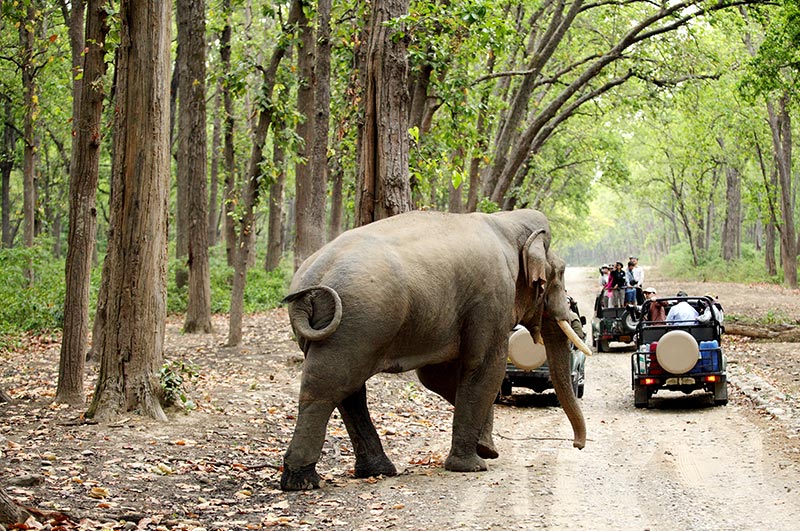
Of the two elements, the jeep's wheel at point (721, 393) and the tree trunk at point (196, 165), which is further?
the tree trunk at point (196, 165)

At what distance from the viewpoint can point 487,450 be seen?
10.7 metres

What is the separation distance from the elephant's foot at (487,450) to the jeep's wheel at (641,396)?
5.40m

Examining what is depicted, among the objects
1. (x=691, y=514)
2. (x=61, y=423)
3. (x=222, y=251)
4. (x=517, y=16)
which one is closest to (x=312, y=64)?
(x=517, y=16)

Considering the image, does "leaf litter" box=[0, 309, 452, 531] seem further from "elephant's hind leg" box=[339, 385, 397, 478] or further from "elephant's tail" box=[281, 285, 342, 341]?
"elephant's tail" box=[281, 285, 342, 341]

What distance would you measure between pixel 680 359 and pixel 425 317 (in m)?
6.95

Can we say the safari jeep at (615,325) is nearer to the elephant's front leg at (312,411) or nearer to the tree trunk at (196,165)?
the tree trunk at (196,165)

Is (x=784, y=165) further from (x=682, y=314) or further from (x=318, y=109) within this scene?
(x=318, y=109)

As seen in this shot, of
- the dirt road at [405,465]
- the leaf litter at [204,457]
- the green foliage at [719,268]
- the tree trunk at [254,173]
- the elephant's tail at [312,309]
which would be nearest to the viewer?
the leaf litter at [204,457]

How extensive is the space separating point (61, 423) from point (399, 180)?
5.35m

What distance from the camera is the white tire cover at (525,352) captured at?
14.5 meters

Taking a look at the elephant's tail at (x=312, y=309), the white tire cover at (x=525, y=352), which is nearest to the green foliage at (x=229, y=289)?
the white tire cover at (x=525, y=352)

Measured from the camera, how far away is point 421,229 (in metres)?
9.58

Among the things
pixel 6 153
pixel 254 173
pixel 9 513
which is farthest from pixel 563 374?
pixel 6 153

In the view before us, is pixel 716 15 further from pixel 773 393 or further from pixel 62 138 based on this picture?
pixel 62 138
